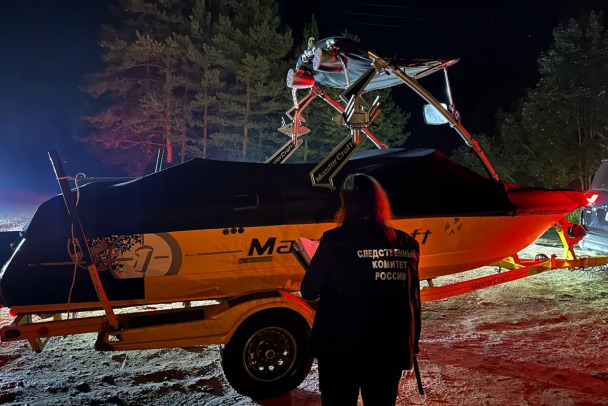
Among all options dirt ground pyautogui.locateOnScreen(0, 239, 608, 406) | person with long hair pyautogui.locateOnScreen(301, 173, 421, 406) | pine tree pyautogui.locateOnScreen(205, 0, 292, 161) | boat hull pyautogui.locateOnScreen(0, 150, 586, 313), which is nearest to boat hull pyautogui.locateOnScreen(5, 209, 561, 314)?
boat hull pyautogui.locateOnScreen(0, 150, 586, 313)

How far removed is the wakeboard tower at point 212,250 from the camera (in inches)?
127

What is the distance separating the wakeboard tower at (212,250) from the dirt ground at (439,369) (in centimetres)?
54

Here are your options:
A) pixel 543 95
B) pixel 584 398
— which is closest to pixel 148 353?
pixel 584 398

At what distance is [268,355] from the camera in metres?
3.54

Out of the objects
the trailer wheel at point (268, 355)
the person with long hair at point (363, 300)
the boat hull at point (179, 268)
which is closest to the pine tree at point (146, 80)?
the boat hull at point (179, 268)

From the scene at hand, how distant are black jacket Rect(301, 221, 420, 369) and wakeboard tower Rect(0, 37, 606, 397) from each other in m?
1.49

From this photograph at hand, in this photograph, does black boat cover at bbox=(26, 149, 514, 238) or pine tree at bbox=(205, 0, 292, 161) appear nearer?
black boat cover at bbox=(26, 149, 514, 238)

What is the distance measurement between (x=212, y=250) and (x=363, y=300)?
1854 millimetres

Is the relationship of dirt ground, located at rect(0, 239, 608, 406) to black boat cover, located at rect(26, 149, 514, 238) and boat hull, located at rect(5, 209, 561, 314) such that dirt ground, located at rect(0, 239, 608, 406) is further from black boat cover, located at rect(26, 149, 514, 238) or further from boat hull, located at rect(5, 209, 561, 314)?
black boat cover, located at rect(26, 149, 514, 238)

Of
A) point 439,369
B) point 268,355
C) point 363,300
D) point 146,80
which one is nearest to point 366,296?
point 363,300

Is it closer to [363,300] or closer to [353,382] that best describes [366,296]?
[363,300]

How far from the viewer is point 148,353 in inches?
177

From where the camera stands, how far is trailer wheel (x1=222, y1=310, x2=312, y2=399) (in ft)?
11.3

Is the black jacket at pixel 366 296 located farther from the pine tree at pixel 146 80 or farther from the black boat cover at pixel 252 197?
the pine tree at pixel 146 80
